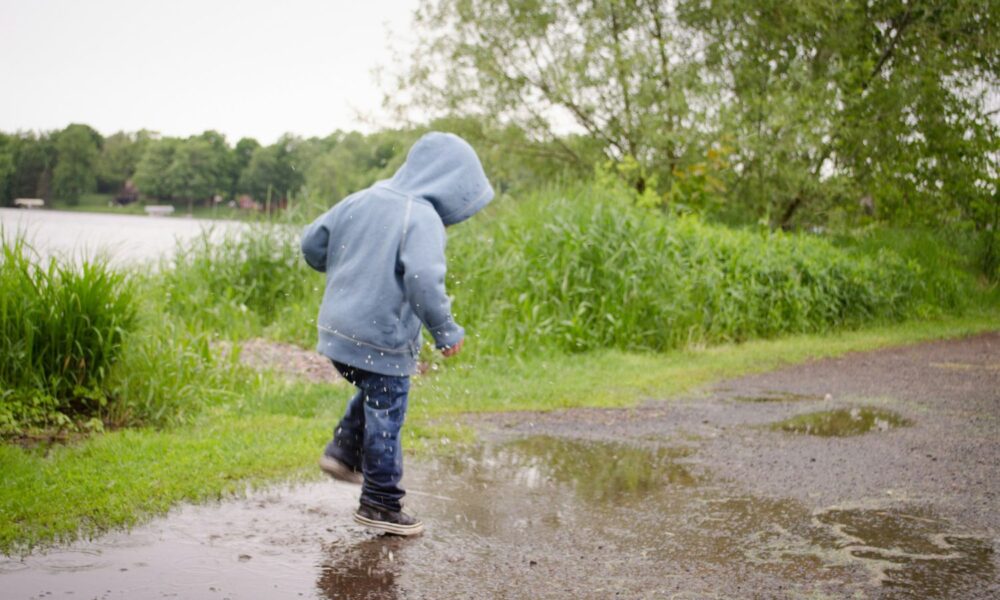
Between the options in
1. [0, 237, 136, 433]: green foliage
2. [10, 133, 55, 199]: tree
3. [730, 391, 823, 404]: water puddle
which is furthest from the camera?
[10, 133, 55, 199]: tree

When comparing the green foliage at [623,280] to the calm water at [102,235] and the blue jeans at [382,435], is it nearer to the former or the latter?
the calm water at [102,235]

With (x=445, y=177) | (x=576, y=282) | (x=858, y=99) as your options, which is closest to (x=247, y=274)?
(x=576, y=282)

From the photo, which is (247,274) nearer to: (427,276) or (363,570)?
(427,276)

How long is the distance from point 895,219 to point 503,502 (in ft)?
53.9

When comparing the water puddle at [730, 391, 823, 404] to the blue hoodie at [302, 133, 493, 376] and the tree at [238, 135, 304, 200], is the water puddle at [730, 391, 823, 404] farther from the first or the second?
the tree at [238, 135, 304, 200]

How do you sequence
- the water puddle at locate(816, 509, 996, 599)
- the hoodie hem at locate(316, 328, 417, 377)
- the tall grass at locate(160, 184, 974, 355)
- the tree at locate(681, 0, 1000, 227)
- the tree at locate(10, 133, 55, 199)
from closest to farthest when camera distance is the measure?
the water puddle at locate(816, 509, 996, 599) < the hoodie hem at locate(316, 328, 417, 377) < the tall grass at locate(160, 184, 974, 355) < the tree at locate(10, 133, 55, 199) < the tree at locate(681, 0, 1000, 227)

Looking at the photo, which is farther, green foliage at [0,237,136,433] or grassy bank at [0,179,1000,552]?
green foliage at [0,237,136,433]

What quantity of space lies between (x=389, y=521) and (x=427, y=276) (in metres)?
1.19

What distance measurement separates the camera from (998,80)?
19594 mm

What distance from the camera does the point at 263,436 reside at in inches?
251

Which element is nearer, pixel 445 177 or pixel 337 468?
pixel 445 177

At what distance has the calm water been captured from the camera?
7.40 m

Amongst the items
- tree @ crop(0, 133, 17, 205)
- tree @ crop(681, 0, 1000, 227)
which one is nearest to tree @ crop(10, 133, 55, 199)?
tree @ crop(0, 133, 17, 205)

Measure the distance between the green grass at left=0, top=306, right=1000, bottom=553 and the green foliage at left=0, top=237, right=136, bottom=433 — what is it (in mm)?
645
